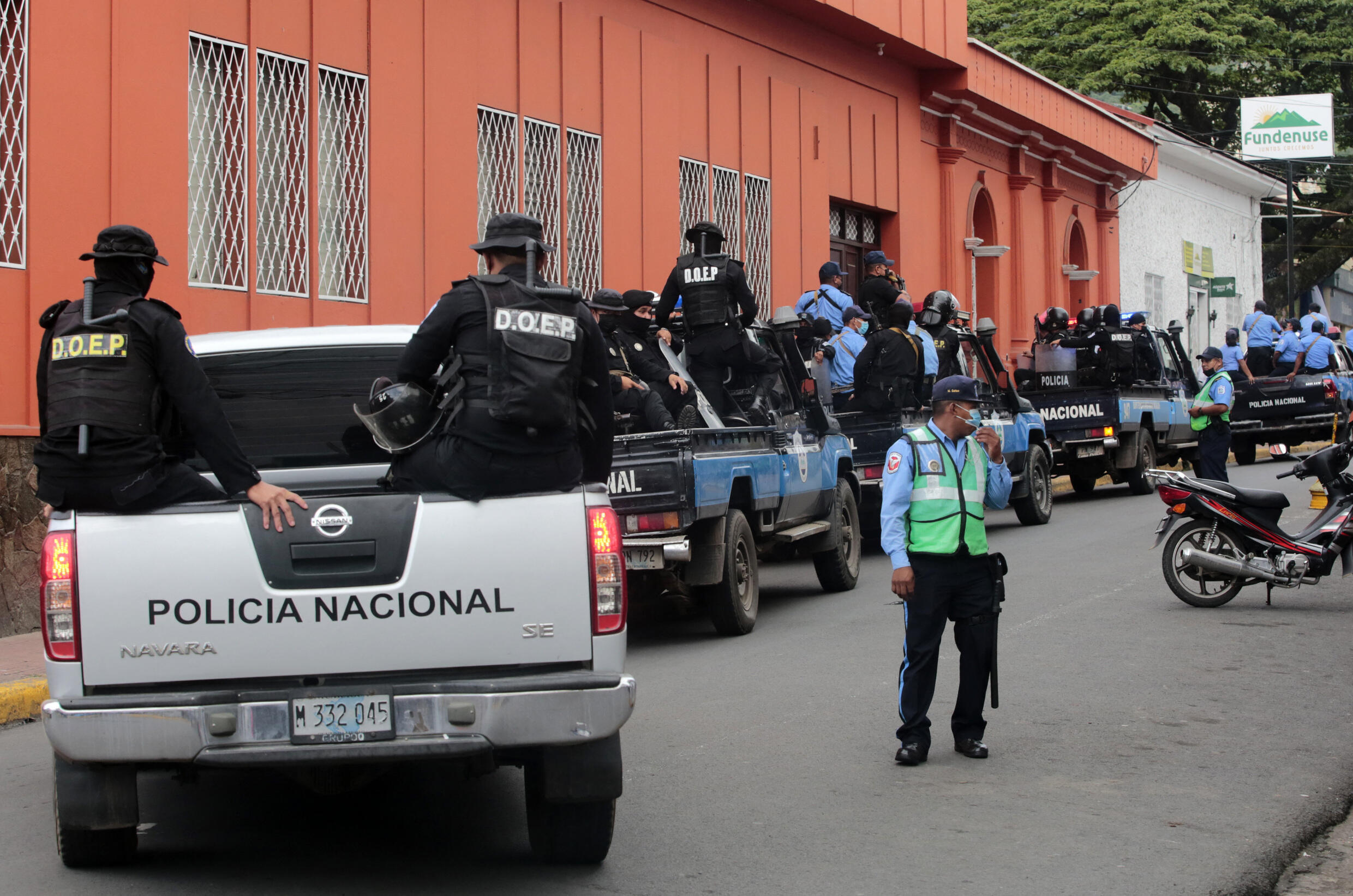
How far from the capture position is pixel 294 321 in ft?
45.0

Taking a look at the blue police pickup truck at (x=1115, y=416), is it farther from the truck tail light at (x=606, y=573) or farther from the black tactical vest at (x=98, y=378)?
the black tactical vest at (x=98, y=378)

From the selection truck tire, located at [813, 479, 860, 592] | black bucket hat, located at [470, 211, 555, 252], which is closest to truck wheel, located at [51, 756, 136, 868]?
black bucket hat, located at [470, 211, 555, 252]

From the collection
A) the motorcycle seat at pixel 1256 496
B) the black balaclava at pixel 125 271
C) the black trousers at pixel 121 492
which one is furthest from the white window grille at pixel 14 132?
the motorcycle seat at pixel 1256 496

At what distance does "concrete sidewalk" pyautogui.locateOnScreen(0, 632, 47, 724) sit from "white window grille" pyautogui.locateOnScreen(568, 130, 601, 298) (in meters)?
8.60

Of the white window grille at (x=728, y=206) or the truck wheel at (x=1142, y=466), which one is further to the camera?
the white window grille at (x=728, y=206)

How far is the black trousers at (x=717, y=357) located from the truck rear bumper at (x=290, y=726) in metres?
6.91

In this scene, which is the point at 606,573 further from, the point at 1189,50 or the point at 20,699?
the point at 1189,50

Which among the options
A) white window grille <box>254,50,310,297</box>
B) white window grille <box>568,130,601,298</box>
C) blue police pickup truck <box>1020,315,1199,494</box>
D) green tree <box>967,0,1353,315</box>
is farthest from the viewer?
green tree <box>967,0,1353,315</box>

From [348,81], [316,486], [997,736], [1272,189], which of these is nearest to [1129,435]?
[348,81]

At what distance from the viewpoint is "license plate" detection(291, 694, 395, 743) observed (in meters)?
4.68

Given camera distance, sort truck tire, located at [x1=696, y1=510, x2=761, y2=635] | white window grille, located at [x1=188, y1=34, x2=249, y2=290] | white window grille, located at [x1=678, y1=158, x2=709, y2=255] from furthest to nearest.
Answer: white window grille, located at [x1=678, y1=158, x2=709, y2=255] → white window grille, located at [x1=188, y1=34, x2=249, y2=290] → truck tire, located at [x1=696, y1=510, x2=761, y2=635]

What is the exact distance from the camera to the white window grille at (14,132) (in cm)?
1123

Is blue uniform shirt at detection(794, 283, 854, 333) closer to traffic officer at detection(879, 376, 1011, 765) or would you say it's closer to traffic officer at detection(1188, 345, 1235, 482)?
traffic officer at detection(1188, 345, 1235, 482)

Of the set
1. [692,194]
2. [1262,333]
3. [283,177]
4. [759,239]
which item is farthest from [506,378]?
[1262,333]
